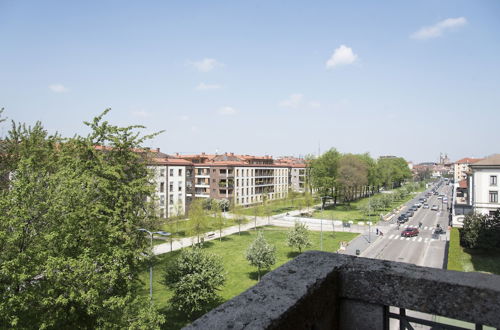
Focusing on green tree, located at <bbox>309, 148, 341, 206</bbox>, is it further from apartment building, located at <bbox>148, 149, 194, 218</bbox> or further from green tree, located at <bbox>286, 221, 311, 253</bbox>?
green tree, located at <bbox>286, 221, 311, 253</bbox>

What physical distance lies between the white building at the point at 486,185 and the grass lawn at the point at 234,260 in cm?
1752

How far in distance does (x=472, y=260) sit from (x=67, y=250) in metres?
34.4

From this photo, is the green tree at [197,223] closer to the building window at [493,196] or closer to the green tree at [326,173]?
the green tree at [326,173]

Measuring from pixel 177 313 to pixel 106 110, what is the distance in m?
14.5

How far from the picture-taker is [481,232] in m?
32.2

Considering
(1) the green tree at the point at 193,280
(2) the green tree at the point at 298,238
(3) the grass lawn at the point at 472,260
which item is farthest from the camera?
(2) the green tree at the point at 298,238

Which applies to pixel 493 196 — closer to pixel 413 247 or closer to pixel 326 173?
pixel 413 247

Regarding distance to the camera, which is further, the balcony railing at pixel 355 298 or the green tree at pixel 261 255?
the green tree at pixel 261 255

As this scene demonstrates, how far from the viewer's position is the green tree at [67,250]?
1039 centimetres

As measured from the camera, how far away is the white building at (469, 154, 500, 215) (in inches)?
1700

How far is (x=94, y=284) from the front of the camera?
1114 centimetres

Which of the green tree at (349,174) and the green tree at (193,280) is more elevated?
the green tree at (349,174)

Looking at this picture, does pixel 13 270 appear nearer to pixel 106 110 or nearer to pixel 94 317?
pixel 94 317

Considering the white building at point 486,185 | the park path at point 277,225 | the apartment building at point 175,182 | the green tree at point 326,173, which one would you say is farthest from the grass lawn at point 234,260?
the green tree at point 326,173
